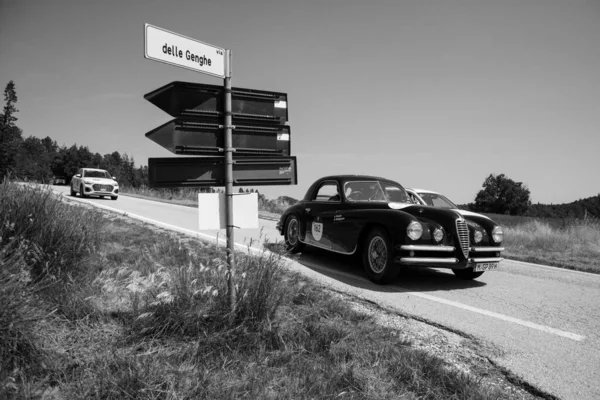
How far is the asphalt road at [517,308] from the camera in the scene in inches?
120

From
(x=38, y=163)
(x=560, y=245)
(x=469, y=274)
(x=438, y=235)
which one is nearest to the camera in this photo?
(x=438, y=235)

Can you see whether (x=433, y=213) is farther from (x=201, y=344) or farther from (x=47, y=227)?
(x=47, y=227)

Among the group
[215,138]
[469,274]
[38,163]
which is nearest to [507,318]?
[469,274]

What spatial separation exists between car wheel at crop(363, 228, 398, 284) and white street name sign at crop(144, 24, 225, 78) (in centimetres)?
322

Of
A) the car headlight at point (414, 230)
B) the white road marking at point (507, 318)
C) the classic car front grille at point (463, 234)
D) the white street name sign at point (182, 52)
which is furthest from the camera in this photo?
the classic car front grille at point (463, 234)

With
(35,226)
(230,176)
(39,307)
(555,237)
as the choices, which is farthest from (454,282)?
(555,237)

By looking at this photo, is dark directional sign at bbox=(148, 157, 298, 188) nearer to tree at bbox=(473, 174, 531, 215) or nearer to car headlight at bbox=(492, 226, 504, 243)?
car headlight at bbox=(492, 226, 504, 243)

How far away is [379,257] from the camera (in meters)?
5.61

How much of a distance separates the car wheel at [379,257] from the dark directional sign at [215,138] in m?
2.32

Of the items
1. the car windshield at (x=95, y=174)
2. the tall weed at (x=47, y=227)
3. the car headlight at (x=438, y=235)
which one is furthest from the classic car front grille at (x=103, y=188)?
the car headlight at (x=438, y=235)

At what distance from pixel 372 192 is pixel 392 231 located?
1520 millimetres

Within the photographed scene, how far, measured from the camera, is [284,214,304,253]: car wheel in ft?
25.1

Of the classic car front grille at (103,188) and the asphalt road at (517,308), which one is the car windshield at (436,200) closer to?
the asphalt road at (517,308)

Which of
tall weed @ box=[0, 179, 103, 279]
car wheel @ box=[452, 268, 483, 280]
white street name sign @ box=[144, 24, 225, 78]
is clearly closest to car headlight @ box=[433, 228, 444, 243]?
car wheel @ box=[452, 268, 483, 280]
